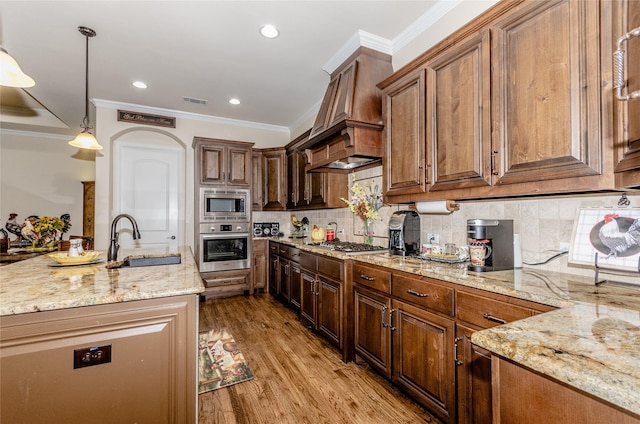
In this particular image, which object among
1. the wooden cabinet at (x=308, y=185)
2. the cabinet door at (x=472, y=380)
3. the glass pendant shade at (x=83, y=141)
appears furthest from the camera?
the wooden cabinet at (x=308, y=185)

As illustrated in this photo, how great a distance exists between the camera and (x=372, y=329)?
2.19 meters

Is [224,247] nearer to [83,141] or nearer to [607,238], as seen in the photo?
[83,141]

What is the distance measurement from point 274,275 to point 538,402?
3830 millimetres

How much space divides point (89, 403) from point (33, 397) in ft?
0.63

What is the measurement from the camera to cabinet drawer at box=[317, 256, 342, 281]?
8.32ft

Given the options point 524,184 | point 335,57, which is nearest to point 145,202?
point 335,57

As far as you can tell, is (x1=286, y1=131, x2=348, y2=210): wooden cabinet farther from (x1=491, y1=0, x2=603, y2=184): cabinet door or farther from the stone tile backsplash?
(x1=491, y1=0, x2=603, y2=184): cabinet door

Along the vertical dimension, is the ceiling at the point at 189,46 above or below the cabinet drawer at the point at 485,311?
above

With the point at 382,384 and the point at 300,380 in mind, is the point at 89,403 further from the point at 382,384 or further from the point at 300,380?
the point at 382,384

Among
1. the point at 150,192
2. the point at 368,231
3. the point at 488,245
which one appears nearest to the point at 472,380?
the point at 488,245

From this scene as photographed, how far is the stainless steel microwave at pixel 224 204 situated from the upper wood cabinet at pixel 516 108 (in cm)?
291

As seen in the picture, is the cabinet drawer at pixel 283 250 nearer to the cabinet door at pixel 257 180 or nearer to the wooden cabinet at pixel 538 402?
the cabinet door at pixel 257 180

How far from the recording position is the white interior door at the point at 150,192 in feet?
14.4

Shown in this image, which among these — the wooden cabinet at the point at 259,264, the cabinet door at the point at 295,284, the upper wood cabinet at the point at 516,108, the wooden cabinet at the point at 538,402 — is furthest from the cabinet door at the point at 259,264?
the wooden cabinet at the point at 538,402
